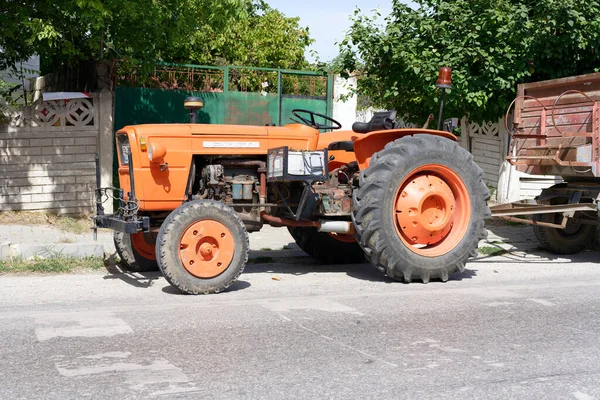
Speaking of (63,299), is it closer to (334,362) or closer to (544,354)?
(334,362)

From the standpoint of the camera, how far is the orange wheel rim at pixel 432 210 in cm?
809

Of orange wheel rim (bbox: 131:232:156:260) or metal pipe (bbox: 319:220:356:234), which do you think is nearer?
metal pipe (bbox: 319:220:356:234)

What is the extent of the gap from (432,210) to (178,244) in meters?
2.68

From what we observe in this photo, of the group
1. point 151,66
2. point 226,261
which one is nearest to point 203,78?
point 151,66

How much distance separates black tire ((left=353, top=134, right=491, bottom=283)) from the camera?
7820 millimetres

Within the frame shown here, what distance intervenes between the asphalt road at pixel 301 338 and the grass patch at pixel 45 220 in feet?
10.3

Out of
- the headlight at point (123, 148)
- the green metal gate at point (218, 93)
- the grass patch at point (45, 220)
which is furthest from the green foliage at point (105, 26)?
the headlight at point (123, 148)

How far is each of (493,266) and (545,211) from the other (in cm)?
87

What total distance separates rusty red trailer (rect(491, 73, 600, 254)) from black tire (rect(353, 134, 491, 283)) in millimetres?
1417

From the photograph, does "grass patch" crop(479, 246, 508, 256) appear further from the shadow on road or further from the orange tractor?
the shadow on road

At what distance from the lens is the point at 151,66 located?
12.6 meters

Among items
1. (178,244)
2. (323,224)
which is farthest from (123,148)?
(323,224)

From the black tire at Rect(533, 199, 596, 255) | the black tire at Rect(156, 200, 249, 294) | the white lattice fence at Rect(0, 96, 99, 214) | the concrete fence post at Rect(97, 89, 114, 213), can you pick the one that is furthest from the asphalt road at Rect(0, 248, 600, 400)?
the concrete fence post at Rect(97, 89, 114, 213)

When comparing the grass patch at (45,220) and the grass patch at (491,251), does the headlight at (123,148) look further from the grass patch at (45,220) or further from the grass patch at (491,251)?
the grass patch at (491,251)
